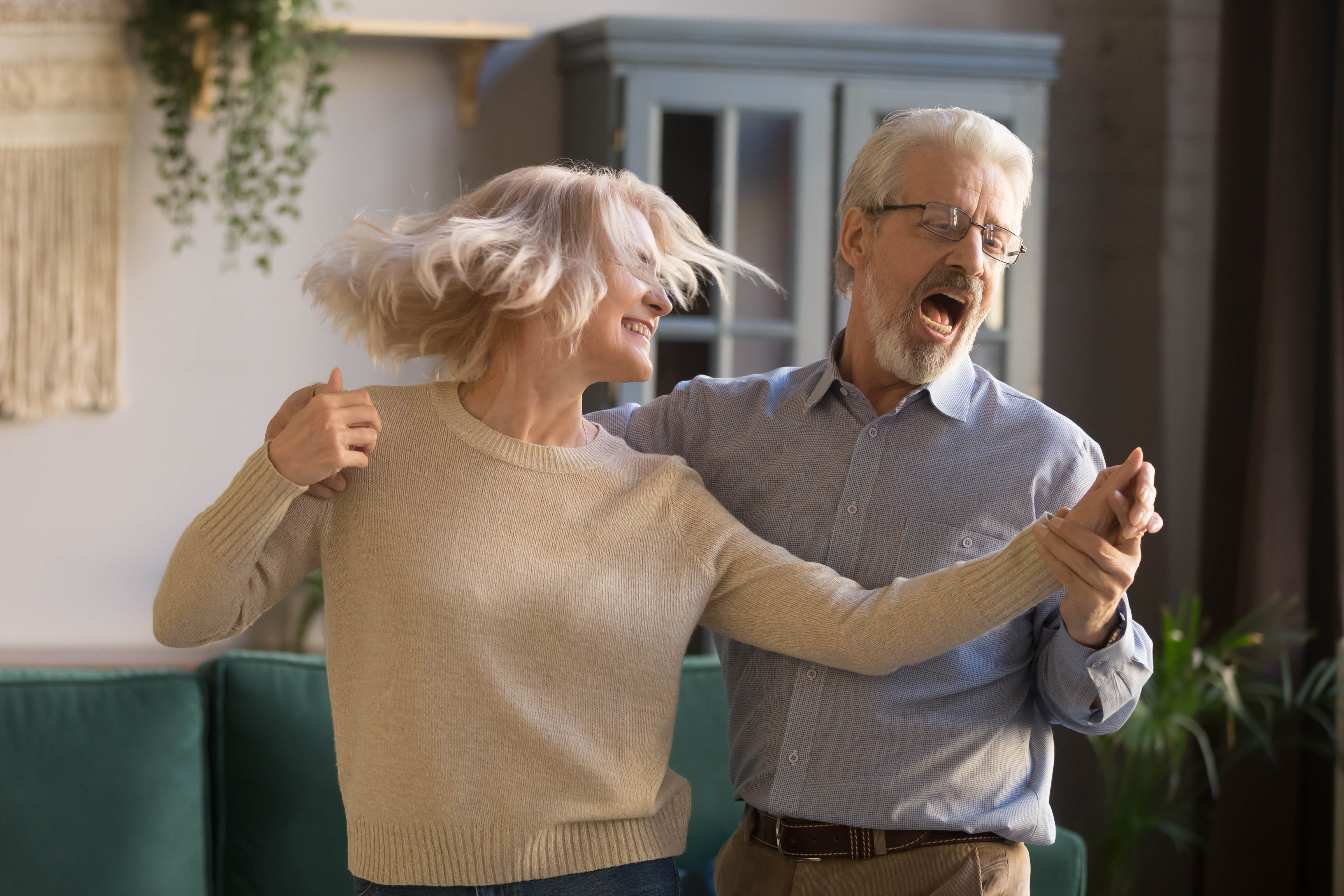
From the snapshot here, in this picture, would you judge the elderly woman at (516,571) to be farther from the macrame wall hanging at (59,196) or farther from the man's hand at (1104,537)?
the macrame wall hanging at (59,196)

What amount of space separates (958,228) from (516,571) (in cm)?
66

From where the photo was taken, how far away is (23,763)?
6.26 ft

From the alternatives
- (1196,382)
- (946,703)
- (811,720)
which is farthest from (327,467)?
(1196,382)

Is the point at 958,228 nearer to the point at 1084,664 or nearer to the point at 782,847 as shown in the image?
the point at 1084,664

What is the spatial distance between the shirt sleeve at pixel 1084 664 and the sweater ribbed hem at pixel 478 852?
499 millimetres

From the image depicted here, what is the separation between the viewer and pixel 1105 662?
1.30 meters

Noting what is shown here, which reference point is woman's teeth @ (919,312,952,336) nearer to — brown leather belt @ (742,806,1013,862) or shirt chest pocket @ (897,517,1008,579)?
shirt chest pocket @ (897,517,1008,579)

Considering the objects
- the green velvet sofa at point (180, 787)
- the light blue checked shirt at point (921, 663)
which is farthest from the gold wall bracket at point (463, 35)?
the light blue checked shirt at point (921, 663)

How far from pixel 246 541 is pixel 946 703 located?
2.57ft

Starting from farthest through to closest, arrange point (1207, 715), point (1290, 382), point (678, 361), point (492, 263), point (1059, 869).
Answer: point (678, 361), point (1207, 715), point (1290, 382), point (1059, 869), point (492, 263)

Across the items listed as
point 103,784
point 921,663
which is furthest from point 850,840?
point 103,784

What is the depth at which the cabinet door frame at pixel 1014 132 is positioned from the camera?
292 cm

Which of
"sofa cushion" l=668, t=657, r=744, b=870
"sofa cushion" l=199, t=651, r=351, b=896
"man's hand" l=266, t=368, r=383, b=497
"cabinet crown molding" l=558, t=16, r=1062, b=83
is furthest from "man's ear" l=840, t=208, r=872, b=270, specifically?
"cabinet crown molding" l=558, t=16, r=1062, b=83

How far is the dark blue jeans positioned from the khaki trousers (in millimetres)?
164
